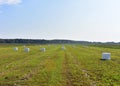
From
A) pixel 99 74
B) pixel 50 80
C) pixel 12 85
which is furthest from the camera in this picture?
pixel 99 74

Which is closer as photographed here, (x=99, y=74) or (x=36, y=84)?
(x=36, y=84)

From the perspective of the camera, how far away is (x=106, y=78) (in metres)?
20.5

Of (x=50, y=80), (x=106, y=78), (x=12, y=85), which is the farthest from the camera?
(x=106, y=78)

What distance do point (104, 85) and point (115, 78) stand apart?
3.22 metres

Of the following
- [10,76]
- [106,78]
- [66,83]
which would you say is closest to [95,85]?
[66,83]

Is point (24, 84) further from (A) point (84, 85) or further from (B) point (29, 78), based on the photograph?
(A) point (84, 85)

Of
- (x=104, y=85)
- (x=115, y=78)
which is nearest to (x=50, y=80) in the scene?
(x=104, y=85)

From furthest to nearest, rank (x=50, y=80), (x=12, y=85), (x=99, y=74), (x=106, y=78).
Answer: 1. (x=99, y=74)
2. (x=106, y=78)
3. (x=50, y=80)
4. (x=12, y=85)

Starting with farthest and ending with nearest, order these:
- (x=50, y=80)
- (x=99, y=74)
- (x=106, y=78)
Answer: (x=99, y=74)
(x=106, y=78)
(x=50, y=80)

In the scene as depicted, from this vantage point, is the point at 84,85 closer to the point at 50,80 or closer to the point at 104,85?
the point at 104,85

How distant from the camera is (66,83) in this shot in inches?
701

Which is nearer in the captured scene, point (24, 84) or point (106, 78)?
point (24, 84)

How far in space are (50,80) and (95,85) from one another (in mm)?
3378

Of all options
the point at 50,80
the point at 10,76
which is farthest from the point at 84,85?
the point at 10,76
